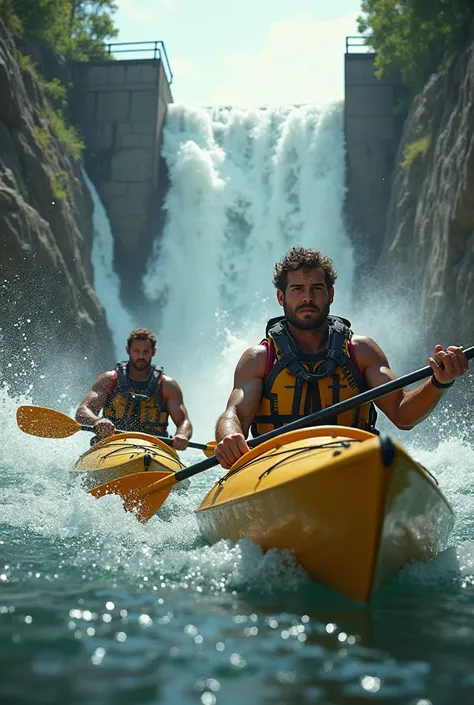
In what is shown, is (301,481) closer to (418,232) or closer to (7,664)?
(7,664)

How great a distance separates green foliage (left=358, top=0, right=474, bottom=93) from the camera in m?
14.5

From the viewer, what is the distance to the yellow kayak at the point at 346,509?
2.53 meters

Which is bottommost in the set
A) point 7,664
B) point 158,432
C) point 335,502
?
point 7,664

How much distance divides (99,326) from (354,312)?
6126mm

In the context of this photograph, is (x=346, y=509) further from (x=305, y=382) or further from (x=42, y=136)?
(x=42, y=136)

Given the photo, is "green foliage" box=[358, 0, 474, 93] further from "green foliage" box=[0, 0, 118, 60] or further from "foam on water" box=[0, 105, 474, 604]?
"green foliage" box=[0, 0, 118, 60]

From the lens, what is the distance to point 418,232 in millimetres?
15719

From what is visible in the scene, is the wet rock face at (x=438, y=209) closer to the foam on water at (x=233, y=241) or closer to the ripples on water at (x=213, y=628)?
the foam on water at (x=233, y=241)

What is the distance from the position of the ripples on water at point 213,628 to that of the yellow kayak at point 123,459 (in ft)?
4.28

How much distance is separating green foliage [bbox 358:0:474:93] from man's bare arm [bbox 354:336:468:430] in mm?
12285

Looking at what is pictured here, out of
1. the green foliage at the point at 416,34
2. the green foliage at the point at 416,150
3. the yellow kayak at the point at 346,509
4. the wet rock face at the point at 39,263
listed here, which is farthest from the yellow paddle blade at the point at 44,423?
the green foliage at the point at 416,150

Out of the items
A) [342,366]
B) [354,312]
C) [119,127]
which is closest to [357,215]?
[354,312]

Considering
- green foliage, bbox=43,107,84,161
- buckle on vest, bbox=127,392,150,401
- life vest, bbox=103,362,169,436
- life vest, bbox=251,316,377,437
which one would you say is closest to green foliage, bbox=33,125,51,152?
green foliage, bbox=43,107,84,161

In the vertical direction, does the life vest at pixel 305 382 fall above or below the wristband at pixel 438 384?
above
